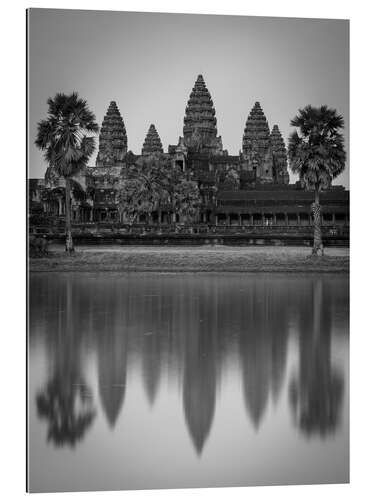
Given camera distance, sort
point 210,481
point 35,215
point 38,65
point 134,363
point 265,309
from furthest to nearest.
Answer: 1. point 265,309
2. point 35,215
3. point 134,363
4. point 38,65
5. point 210,481

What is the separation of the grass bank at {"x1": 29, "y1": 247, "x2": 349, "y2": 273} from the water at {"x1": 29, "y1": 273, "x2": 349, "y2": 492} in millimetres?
654

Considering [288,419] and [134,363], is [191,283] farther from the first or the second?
[288,419]

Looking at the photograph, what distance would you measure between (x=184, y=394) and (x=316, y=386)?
1.58m

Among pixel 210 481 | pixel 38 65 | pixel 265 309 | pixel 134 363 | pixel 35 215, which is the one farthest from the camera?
pixel 265 309

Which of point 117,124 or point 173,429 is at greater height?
point 117,124

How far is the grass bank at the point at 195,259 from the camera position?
14.5m

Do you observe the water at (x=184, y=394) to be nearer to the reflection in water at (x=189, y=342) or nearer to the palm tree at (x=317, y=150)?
the reflection in water at (x=189, y=342)

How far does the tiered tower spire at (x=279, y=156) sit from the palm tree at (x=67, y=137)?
2672mm

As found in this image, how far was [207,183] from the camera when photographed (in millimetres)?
20266

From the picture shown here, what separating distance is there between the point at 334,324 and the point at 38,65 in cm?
528

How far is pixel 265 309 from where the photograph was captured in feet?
46.5

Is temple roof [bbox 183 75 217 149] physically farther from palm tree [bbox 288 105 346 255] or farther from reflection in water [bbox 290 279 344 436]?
reflection in water [bbox 290 279 344 436]

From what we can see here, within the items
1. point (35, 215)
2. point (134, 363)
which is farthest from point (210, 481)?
point (35, 215)

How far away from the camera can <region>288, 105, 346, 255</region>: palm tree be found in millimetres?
12477
